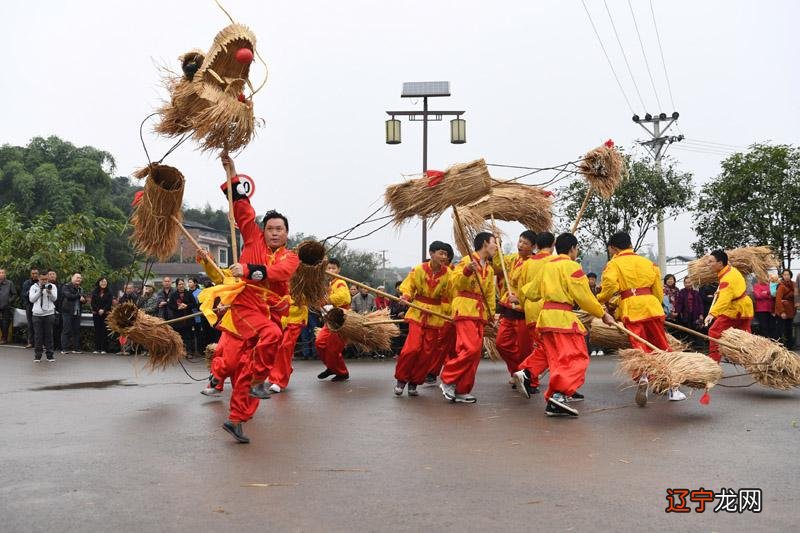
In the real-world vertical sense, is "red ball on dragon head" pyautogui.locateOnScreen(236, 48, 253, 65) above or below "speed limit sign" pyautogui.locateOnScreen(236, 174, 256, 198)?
above

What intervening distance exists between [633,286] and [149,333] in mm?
5268

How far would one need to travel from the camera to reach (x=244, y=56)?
7.10m

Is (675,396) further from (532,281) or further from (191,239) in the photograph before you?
(191,239)

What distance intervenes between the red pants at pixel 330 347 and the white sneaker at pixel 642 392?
13.4ft

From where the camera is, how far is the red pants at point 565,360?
7.55 metres

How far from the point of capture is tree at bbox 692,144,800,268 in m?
19.6

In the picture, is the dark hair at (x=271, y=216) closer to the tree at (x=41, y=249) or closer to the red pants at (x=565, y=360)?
the red pants at (x=565, y=360)

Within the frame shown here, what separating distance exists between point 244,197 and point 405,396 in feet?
11.6

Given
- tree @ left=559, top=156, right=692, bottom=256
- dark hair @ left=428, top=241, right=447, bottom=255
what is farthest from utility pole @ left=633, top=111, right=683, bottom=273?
dark hair @ left=428, top=241, right=447, bottom=255

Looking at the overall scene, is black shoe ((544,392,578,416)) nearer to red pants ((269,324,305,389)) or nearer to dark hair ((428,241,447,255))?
dark hair ((428,241,447,255))

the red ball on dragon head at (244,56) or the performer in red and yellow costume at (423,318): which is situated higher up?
the red ball on dragon head at (244,56)

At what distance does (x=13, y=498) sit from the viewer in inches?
186

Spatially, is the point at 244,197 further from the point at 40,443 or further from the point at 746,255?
the point at 746,255

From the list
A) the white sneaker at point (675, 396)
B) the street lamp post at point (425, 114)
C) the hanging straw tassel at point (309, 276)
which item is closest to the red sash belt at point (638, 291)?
the white sneaker at point (675, 396)
